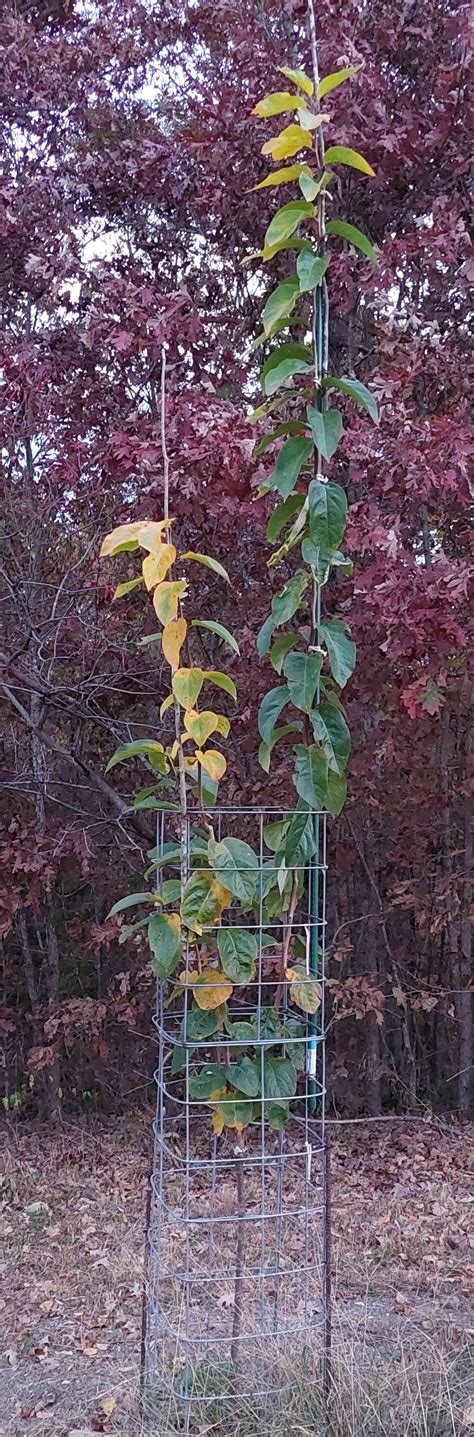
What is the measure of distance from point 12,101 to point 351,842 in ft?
10.7

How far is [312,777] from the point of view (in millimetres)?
2141

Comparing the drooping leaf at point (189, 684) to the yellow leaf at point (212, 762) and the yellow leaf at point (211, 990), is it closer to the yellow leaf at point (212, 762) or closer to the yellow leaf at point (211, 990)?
the yellow leaf at point (212, 762)

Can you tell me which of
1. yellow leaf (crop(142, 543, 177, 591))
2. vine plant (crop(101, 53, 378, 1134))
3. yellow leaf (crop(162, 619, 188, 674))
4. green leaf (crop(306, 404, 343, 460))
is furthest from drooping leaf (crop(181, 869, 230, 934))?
green leaf (crop(306, 404, 343, 460))

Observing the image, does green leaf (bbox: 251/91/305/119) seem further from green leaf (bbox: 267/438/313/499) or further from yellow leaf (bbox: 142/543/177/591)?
yellow leaf (bbox: 142/543/177/591)

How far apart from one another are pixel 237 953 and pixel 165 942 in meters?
0.14

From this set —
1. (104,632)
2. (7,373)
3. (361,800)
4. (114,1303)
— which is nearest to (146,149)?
(7,373)

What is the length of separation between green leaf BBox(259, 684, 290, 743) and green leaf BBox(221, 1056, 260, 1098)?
0.65 m

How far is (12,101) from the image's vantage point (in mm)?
4328

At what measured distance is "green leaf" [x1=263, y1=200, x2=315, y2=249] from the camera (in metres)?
1.98

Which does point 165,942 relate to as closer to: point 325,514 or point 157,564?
point 157,564

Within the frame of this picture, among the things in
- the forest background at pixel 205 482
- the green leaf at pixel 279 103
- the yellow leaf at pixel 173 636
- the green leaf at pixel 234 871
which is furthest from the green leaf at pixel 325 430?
the forest background at pixel 205 482

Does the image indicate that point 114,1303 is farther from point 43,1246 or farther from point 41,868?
point 41,868

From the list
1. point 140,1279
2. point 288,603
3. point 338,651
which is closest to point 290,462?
point 288,603

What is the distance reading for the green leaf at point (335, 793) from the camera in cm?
215
